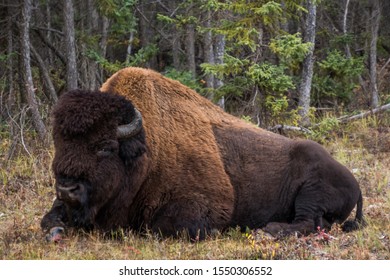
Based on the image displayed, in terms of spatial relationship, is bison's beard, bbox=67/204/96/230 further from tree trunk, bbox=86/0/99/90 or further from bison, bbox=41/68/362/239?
tree trunk, bbox=86/0/99/90

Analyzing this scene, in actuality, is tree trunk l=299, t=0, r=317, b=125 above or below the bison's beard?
above

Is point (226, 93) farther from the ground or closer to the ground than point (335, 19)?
closer to the ground

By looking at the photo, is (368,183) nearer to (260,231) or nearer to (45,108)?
(260,231)

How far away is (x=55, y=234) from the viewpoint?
7.22 metres

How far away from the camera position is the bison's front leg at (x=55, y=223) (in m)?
7.22

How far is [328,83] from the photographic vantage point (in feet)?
58.0

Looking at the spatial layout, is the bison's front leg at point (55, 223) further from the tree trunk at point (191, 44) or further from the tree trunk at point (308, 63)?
the tree trunk at point (191, 44)

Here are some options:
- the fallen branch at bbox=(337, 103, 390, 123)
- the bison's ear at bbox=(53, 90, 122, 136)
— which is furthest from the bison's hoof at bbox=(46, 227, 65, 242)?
the fallen branch at bbox=(337, 103, 390, 123)

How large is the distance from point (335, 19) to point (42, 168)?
1547 centimetres

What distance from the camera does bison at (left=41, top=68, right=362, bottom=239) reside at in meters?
6.96

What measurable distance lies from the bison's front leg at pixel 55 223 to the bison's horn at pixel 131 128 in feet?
3.68

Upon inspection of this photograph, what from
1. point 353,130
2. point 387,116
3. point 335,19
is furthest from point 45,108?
point 335,19

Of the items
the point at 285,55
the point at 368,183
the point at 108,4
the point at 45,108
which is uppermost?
the point at 108,4
